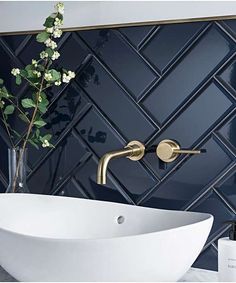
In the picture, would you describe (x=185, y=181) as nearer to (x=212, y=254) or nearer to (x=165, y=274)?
(x=212, y=254)

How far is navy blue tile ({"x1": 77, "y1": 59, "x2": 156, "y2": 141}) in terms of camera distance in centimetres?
134

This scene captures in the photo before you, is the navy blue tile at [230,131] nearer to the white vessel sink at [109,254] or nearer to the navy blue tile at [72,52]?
the white vessel sink at [109,254]

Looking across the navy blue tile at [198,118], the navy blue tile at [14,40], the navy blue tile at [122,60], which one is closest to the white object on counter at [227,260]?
the navy blue tile at [198,118]

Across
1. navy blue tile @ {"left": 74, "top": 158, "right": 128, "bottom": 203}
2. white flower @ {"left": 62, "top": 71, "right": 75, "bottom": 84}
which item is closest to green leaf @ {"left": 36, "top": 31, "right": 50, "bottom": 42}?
white flower @ {"left": 62, "top": 71, "right": 75, "bottom": 84}

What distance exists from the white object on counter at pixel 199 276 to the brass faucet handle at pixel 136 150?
0.30 m

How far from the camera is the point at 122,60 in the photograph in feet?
4.47

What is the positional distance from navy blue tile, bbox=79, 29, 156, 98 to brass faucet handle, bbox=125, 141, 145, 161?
12 centimetres

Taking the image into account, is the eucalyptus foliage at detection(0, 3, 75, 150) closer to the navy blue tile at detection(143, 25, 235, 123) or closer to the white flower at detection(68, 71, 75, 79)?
the white flower at detection(68, 71, 75, 79)

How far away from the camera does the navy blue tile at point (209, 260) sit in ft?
4.04

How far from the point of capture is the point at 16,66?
1.56 meters

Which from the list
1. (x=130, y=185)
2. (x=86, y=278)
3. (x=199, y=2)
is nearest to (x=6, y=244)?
(x=86, y=278)

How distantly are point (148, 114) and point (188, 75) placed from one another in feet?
0.47

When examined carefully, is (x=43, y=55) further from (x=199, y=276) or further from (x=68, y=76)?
(x=199, y=276)

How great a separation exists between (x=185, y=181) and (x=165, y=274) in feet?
1.18
